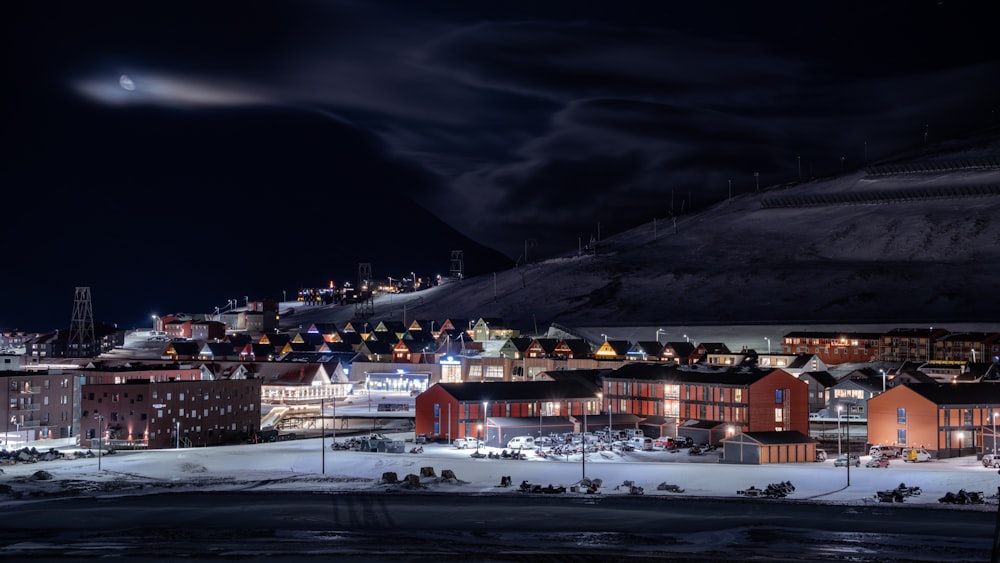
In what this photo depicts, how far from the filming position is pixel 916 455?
4128cm

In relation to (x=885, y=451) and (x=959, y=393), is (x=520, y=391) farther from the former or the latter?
(x=959, y=393)

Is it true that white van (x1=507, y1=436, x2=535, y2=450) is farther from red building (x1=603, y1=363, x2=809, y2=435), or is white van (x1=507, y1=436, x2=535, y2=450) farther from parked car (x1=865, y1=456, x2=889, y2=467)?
parked car (x1=865, y1=456, x2=889, y2=467)

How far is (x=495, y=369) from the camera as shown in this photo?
8219cm

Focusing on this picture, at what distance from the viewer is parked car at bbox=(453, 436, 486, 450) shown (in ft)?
158

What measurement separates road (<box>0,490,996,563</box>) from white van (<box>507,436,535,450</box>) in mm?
12734

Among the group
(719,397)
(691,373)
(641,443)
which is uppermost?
(691,373)

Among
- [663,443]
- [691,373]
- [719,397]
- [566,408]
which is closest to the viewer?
[663,443]

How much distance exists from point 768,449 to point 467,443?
49.8 feet

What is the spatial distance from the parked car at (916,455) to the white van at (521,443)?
54.8 ft

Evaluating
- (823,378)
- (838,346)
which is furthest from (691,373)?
(838,346)

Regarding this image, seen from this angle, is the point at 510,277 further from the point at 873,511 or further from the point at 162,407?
the point at 873,511

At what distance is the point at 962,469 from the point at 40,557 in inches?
1283

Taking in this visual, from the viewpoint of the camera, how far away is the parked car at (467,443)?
48031 millimetres

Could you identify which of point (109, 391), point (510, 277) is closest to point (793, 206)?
point (510, 277)
